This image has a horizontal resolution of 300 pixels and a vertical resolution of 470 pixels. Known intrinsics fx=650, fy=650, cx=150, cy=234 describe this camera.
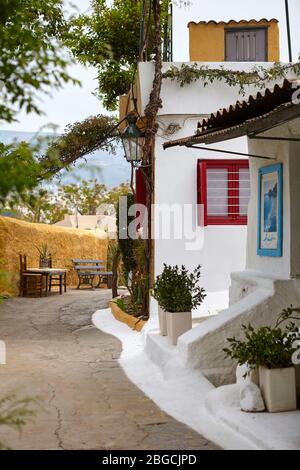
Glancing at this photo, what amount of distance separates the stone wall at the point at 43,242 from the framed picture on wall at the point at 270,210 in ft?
32.2

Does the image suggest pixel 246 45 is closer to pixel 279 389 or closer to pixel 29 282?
pixel 29 282

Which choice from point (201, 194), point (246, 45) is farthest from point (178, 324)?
point (246, 45)

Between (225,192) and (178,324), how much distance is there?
12.9 ft

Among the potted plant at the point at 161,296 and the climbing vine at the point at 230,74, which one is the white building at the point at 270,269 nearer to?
the potted plant at the point at 161,296

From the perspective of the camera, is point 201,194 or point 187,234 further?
point 187,234

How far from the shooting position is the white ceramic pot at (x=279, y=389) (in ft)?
19.0

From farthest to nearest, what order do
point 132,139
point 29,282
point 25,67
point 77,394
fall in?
1. point 29,282
2. point 132,139
3. point 77,394
4. point 25,67

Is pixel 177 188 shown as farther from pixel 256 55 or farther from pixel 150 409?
pixel 150 409

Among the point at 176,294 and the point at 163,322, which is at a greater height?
the point at 176,294

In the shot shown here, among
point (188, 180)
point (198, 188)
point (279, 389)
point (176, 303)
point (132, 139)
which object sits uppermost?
point (132, 139)

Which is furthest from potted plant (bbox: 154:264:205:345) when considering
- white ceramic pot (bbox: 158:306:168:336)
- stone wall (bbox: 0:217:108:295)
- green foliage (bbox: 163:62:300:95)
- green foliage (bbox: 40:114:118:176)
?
stone wall (bbox: 0:217:108:295)

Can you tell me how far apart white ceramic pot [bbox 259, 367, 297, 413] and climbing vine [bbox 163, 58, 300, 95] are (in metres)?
7.08

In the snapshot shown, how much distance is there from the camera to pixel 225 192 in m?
11.9

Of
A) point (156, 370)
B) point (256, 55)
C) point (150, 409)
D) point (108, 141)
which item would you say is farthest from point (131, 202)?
point (150, 409)
